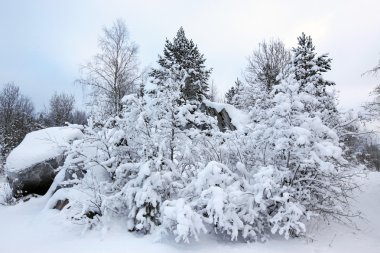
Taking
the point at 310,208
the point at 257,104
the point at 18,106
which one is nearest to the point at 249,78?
the point at 257,104

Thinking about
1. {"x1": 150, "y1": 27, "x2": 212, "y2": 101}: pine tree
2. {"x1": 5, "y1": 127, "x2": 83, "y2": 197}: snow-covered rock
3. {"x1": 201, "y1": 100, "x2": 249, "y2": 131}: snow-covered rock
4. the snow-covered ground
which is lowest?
the snow-covered ground

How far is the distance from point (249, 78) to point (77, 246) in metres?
23.7

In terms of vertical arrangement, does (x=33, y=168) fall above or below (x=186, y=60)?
below

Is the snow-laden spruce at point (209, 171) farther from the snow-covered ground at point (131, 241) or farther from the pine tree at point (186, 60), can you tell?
the pine tree at point (186, 60)

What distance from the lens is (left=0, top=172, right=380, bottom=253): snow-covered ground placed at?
5699mm

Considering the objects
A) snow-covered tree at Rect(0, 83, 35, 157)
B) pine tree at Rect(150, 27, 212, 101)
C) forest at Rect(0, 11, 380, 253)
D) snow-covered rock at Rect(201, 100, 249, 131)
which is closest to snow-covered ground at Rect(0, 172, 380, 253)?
forest at Rect(0, 11, 380, 253)

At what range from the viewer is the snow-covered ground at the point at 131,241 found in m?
5.70

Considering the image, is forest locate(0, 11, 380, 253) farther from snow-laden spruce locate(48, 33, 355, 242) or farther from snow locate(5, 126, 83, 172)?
snow locate(5, 126, 83, 172)

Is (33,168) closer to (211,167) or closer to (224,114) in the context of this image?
(211,167)

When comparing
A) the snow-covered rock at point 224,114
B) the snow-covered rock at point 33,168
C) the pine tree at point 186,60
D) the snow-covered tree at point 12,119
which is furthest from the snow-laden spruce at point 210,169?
the snow-covered tree at point 12,119

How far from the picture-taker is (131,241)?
→ 5980mm

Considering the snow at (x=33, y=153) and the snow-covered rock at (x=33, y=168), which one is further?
the snow at (x=33, y=153)

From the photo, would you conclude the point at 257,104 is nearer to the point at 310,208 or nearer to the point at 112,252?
the point at 310,208

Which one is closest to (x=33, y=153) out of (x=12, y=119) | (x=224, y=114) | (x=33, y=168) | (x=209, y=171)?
(x=33, y=168)
